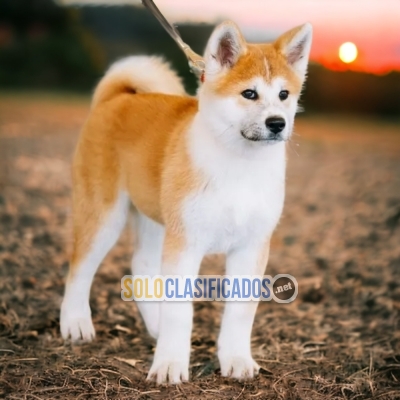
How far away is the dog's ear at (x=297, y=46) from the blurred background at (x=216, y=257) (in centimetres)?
22

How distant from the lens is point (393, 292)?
2977 millimetres

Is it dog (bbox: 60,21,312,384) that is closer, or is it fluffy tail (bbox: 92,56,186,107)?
dog (bbox: 60,21,312,384)

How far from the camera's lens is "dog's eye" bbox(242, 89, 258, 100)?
1795 millimetres

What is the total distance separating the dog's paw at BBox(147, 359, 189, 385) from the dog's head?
723mm

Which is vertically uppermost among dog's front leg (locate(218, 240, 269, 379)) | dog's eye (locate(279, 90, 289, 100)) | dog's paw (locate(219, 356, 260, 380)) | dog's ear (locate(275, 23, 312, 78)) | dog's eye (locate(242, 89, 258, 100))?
dog's ear (locate(275, 23, 312, 78))

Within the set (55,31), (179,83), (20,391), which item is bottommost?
(20,391)

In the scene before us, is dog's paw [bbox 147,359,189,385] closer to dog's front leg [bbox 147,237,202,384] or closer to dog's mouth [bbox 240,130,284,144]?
dog's front leg [bbox 147,237,202,384]

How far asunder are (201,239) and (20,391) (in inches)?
28.8

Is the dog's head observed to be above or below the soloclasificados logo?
above

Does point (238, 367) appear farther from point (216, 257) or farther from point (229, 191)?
point (216, 257)

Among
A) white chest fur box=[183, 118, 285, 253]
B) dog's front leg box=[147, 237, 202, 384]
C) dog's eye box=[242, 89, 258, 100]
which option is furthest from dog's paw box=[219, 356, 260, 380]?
dog's eye box=[242, 89, 258, 100]

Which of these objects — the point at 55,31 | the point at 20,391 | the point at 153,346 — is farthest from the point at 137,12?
the point at 20,391

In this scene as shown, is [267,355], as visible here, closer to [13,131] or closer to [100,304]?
[100,304]

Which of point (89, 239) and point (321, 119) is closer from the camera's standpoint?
point (89, 239)
